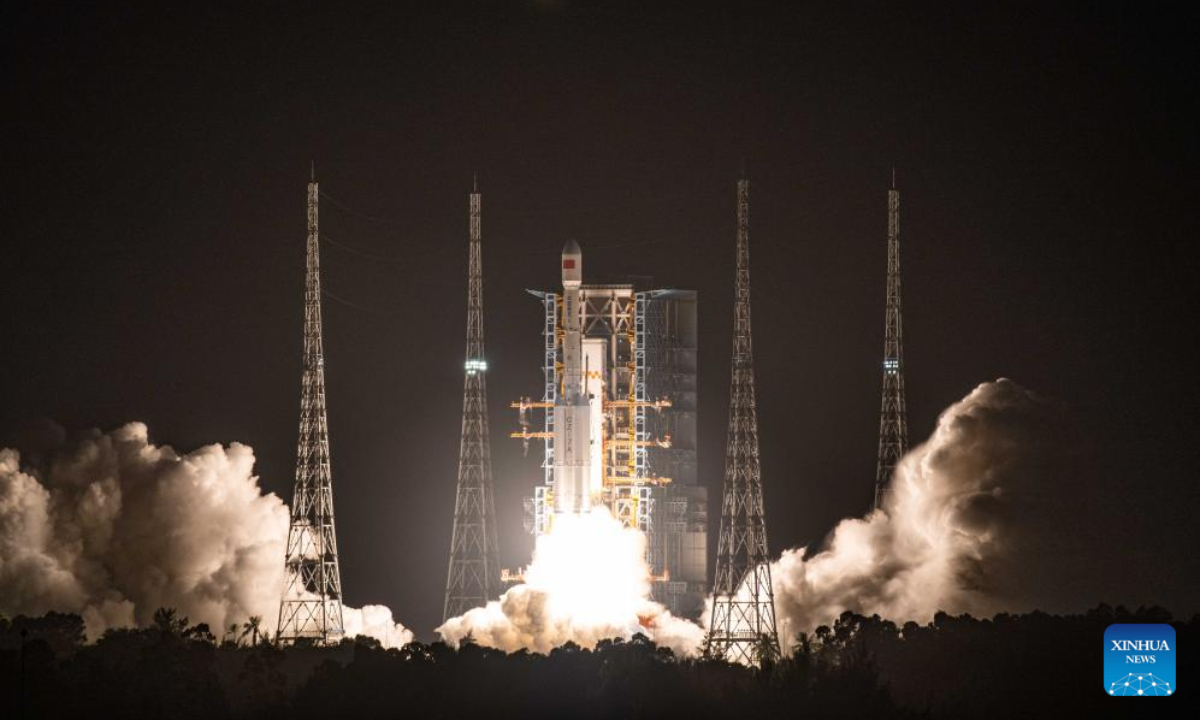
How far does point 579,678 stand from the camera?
116 meters

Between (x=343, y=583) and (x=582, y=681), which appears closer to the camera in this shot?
(x=582, y=681)

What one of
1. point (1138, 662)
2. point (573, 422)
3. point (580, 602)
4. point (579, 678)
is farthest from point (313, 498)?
point (1138, 662)

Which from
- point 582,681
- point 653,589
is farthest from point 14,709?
point 653,589

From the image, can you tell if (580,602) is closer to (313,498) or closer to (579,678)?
(579,678)

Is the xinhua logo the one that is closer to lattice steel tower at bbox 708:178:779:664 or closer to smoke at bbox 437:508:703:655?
lattice steel tower at bbox 708:178:779:664

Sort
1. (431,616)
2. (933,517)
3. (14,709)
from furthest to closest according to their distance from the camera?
(431,616) < (933,517) < (14,709)

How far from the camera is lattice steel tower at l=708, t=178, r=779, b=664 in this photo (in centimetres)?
11894

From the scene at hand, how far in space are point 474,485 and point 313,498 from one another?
420 inches

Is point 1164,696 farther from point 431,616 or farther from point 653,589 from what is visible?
point 431,616

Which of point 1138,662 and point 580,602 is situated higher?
point 580,602

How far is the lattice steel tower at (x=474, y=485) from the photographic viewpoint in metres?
123

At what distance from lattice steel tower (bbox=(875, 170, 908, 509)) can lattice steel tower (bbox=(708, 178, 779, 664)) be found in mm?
4233

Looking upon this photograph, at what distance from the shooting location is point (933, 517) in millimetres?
124062

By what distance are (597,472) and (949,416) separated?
9.78 meters
